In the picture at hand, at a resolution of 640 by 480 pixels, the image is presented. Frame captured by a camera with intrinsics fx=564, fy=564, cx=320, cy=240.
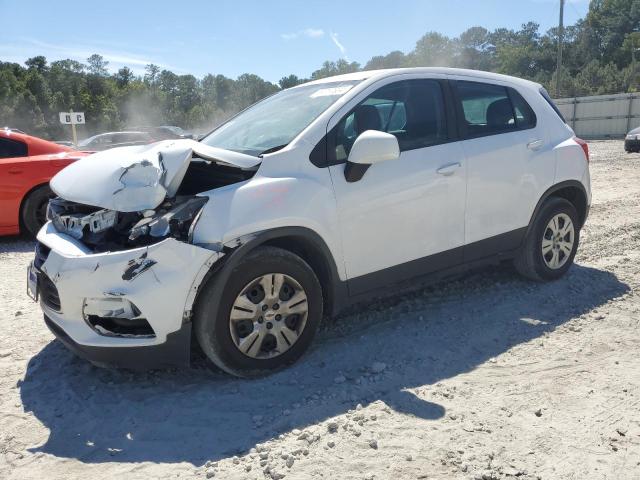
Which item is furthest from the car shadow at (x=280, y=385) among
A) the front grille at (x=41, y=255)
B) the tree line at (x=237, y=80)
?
the tree line at (x=237, y=80)

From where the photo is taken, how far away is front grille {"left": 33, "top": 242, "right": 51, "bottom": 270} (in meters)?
3.44

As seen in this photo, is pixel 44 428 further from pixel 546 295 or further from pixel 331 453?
pixel 546 295

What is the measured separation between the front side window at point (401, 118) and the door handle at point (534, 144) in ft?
3.01

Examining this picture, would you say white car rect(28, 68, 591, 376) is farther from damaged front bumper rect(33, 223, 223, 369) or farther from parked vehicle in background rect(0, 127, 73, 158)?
parked vehicle in background rect(0, 127, 73, 158)

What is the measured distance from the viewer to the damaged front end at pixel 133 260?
9.98 ft

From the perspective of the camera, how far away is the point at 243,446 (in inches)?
111

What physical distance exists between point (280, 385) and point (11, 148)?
19.1 feet

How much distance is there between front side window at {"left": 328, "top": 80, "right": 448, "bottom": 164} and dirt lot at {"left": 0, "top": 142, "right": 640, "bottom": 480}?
1370 millimetres

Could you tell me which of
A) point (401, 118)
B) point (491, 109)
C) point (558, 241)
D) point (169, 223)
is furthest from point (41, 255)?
point (558, 241)

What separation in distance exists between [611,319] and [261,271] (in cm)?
280

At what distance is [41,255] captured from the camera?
3518 mm

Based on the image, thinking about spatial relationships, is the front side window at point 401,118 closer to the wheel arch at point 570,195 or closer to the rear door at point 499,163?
the rear door at point 499,163

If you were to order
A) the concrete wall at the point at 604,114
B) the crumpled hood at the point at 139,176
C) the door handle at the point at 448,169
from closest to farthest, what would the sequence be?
the crumpled hood at the point at 139,176
the door handle at the point at 448,169
the concrete wall at the point at 604,114

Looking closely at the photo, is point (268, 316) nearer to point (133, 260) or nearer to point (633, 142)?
point (133, 260)
